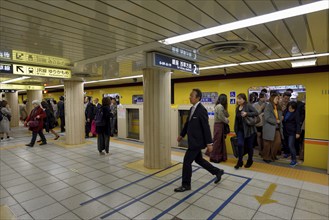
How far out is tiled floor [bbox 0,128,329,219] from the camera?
3.03 meters

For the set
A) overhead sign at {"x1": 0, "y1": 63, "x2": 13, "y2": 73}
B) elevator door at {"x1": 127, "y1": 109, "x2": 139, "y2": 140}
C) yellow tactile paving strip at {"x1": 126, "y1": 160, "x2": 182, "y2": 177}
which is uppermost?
overhead sign at {"x1": 0, "y1": 63, "x2": 13, "y2": 73}

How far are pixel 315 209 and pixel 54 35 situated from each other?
4.80m

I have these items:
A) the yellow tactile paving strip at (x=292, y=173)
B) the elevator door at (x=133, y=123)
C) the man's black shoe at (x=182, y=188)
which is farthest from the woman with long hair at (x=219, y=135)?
the elevator door at (x=133, y=123)

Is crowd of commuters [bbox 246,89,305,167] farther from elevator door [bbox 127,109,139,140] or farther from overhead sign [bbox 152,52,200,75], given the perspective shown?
elevator door [bbox 127,109,139,140]

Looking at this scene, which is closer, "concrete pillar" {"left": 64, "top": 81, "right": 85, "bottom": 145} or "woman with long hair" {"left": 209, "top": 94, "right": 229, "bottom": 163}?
"woman with long hair" {"left": 209, "top": 94, "right": 229, "bottom": 163}

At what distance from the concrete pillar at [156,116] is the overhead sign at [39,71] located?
2.48 metres

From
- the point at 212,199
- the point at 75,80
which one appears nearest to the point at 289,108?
the point at 212,199

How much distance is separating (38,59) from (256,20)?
14.6ft

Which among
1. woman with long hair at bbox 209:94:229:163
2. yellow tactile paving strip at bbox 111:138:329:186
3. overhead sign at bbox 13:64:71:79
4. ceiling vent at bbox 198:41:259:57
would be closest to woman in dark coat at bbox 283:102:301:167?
yellow tactile paving strip at bbox 111:138:329:186

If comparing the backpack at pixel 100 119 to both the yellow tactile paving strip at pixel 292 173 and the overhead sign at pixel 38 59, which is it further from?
the yellow tactile paving strip at pixel 292 173

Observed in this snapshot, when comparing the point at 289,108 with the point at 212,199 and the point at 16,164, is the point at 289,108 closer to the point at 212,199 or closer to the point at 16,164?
the point at 212,199

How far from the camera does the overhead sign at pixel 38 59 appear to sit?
420 centimetres

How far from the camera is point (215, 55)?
4367 millimetres

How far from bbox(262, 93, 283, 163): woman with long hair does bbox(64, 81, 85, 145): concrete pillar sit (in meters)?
6.29
